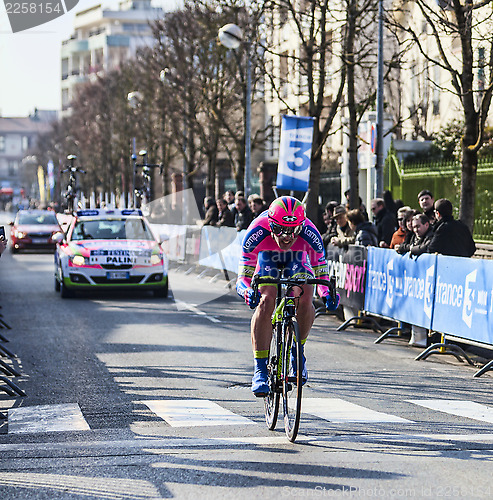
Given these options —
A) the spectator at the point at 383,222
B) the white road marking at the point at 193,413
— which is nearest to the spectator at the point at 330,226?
the spectator at the point at 383,222

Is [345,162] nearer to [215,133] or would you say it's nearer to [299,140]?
[215,133]

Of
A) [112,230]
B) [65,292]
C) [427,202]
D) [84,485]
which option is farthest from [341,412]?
[112,230]

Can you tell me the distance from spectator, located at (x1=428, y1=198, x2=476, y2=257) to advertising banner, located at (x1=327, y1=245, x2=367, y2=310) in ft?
8.35

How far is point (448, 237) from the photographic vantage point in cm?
1395

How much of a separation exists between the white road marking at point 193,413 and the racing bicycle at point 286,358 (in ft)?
1.54

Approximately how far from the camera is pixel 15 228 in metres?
39.6

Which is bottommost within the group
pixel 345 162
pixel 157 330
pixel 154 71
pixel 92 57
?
pixel 157 330

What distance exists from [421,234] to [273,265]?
6.45m

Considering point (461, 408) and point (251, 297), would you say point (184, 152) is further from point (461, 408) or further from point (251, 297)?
point (251, 297)

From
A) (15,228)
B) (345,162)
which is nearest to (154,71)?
(15,228)

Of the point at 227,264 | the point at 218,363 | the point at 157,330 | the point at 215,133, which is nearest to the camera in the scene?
the point at 218,363

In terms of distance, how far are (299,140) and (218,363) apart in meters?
9.48

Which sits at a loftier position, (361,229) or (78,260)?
(361,229)

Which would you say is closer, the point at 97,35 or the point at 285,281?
the point at 285,281
